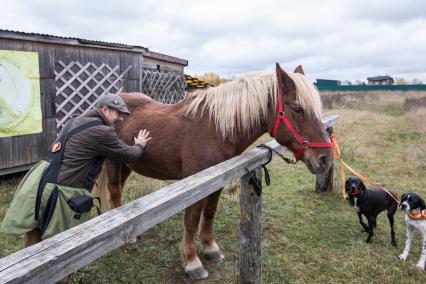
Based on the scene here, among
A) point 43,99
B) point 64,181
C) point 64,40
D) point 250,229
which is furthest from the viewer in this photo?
point 64,40

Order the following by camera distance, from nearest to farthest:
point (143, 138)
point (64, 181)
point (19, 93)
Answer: point (64, 181) < point (143, 138) < point (19, 93)

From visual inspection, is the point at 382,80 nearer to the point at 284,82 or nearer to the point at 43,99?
the point at 43,99

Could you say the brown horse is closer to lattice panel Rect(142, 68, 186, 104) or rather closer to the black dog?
the black dog

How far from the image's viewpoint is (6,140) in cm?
598

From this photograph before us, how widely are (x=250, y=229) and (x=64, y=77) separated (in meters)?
5.83

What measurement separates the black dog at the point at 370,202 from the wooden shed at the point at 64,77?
19.2 feet

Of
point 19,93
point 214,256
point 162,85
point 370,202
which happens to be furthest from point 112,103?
point 162,85

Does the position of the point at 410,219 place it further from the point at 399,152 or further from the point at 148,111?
the point at 399,152

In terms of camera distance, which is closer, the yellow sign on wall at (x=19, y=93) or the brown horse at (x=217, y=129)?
the brown horse at (x=217, y=129)

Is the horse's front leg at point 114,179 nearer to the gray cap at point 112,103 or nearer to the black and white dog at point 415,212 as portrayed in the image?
the gray cap at point 112,103

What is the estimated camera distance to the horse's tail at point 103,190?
152 inches

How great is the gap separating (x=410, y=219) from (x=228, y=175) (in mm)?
2703

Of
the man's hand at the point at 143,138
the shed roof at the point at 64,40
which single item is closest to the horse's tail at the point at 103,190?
the man's hand at the point at 143,138

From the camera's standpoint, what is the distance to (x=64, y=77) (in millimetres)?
6949
